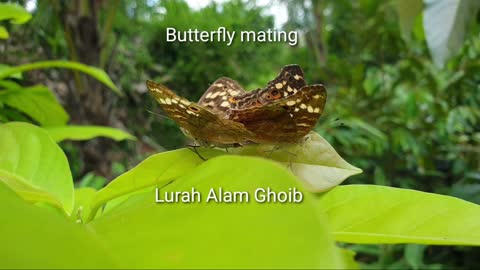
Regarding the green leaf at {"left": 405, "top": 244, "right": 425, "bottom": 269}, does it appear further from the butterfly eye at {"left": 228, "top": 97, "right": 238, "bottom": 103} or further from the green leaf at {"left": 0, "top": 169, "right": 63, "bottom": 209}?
the green leaf at {"left": 0, "top": 169, "right": 63, "bottom": 209}

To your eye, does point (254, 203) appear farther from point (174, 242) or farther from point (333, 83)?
point (333, 83)

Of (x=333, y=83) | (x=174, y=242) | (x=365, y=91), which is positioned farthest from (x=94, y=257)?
(x=333, y=83)

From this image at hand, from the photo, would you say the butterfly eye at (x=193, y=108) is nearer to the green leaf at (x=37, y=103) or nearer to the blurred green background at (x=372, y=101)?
the green leaf at (x=37, y=103)

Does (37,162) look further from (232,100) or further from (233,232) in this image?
(233,232)

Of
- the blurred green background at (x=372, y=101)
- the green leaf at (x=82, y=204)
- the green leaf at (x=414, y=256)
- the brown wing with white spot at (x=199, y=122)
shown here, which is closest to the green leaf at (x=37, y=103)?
the green leaf at (x=82, y=204)

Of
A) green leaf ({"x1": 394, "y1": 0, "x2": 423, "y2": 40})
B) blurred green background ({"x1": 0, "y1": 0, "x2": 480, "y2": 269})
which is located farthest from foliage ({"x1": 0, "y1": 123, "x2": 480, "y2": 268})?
blurred green background ({"x1": 0, "y1": 0, "x2": 480, "y2": 269})

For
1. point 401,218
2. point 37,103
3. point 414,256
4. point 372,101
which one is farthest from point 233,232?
point 372,101

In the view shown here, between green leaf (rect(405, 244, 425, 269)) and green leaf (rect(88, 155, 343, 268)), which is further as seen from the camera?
green leaf (rect(405, 244, 425, 269))
